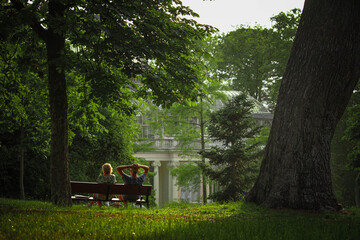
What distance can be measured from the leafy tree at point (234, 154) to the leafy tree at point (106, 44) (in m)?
9.31

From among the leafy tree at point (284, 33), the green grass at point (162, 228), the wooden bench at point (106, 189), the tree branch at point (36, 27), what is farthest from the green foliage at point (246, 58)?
the green grass at point (162, 228)

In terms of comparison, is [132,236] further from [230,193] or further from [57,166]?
[230,193]

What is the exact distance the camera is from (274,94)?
29734mm

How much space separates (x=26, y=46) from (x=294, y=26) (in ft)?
66.1

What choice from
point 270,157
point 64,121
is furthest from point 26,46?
point 270,157

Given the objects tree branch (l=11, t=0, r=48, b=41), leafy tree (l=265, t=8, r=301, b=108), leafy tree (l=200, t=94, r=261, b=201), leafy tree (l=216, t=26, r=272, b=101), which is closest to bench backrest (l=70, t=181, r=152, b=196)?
tree branch (l=11, t=0, r=48, b=41)

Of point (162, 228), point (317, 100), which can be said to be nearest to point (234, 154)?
point (317, 100)

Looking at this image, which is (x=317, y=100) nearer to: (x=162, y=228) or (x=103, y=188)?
(x=162, y=228)

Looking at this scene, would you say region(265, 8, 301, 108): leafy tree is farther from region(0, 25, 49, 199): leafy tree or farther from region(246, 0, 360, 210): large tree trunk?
region(246, 0, 360, 210): large tree trunk

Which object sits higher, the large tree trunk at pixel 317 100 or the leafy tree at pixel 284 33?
the leafy tree at pixel 284 33

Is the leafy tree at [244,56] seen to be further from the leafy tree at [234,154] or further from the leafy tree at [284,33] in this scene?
the leafy tree at [234,154]

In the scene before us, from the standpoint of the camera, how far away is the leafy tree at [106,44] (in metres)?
8.83

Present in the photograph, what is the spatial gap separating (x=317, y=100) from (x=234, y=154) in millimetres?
11189

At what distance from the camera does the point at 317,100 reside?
851 cm
